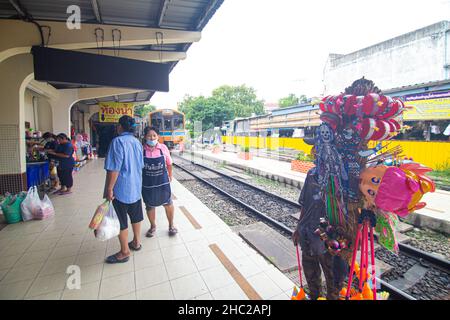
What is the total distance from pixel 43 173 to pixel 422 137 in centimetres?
1463

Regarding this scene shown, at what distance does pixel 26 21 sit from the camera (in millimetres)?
4594

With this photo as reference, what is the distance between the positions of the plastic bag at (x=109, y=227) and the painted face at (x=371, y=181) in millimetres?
2497

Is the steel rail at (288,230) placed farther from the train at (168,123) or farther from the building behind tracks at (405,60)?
the building behind tracks at (405,60)

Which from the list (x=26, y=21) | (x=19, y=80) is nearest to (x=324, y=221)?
(x=26, y=21)

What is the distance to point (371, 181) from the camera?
4.88 feet

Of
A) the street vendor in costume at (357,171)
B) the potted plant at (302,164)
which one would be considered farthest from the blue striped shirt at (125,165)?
the potted plant at (302,164)

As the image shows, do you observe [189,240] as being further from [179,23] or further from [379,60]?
[379,60]

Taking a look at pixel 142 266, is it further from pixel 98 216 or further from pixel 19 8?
pixel 19 8

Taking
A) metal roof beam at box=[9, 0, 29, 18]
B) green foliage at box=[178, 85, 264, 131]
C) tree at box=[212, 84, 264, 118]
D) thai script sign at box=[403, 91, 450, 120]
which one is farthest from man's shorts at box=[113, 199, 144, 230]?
tree at box=[212, 84, 264, 118]

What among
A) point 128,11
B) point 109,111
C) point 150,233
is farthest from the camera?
point 109,111

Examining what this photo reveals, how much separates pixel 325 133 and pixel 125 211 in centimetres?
241

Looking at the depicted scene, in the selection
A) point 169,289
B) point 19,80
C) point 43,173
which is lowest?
point 169,289

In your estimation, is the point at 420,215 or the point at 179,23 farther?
the point at 179,23

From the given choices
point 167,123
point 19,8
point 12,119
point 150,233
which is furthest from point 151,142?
point 167,123
